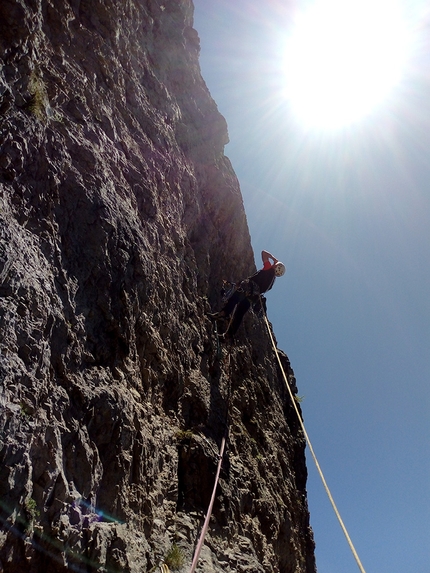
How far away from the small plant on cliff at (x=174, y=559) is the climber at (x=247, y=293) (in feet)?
16.3

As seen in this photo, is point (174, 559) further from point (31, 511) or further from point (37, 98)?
point (37, 98)

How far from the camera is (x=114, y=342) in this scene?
5430mm

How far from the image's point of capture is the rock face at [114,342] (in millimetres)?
3795

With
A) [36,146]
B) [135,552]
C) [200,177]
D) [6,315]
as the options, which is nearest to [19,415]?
[6,315]

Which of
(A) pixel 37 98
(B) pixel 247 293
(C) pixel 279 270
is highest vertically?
(C) pixel 279 270

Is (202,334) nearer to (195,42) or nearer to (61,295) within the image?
(61,295)

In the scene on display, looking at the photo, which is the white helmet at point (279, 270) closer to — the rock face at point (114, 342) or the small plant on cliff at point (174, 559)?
the rock face at point (114, 342)

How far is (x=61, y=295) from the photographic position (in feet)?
15.5

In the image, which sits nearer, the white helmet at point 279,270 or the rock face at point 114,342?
the rock face at point 114,342

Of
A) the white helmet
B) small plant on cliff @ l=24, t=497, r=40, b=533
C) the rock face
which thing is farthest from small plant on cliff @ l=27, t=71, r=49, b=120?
the white helmet

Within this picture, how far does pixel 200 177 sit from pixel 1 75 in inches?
267

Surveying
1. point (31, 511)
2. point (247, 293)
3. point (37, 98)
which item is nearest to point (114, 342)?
point (31, 511)

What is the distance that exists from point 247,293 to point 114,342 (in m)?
4.89

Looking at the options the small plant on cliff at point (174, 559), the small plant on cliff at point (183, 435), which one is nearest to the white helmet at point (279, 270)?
the small plant on cliff at point (183, 435)
